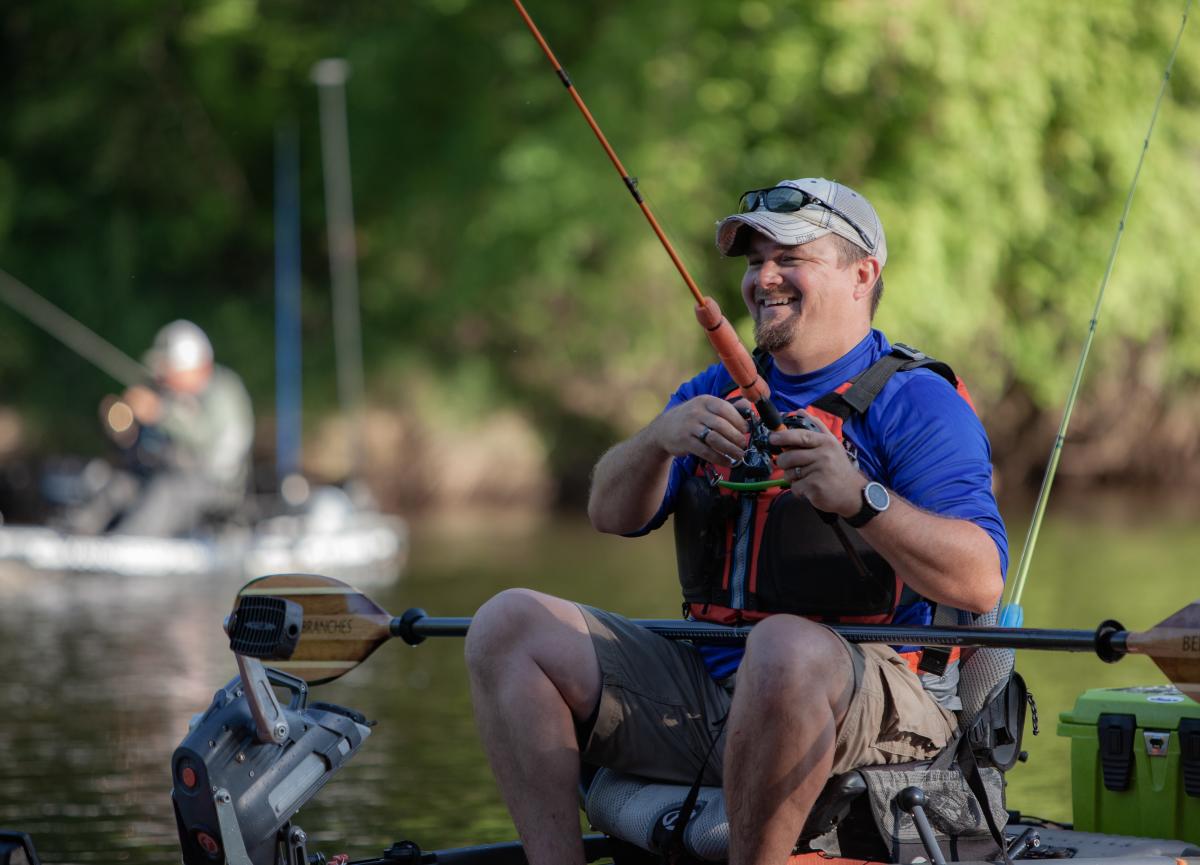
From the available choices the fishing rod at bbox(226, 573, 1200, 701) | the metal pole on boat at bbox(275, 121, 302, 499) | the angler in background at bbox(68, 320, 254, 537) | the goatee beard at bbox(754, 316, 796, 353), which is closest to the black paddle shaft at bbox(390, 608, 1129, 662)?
the fishing rod at bbox(226, 573, 1200, 701)

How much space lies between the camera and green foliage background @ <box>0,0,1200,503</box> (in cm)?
2011

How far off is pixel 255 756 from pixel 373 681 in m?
5.54

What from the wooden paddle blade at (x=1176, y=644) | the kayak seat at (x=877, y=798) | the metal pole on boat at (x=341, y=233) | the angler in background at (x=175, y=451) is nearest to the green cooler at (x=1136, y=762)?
the kayak seat at (x=877, y=798)

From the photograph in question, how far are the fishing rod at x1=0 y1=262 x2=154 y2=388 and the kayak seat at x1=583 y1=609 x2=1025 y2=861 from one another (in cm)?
1787

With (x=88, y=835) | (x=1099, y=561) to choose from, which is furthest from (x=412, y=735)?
(x=1099, y=561)

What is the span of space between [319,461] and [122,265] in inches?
139

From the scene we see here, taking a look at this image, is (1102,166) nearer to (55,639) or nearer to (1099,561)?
(1099,561)

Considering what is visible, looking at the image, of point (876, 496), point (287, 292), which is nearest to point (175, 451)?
point (287, 292)

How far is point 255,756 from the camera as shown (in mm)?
4230

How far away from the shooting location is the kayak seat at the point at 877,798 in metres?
3.99

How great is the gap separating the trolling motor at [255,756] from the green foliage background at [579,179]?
593 inches

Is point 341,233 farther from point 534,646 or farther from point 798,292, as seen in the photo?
point 534,646

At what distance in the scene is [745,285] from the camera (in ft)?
14.2

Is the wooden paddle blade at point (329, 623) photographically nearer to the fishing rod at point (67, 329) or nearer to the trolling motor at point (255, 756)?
the trolling motor at point (255, 756)
